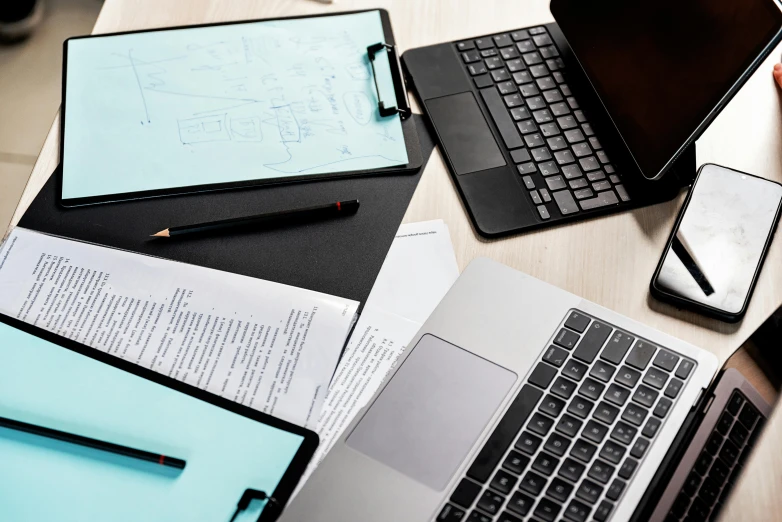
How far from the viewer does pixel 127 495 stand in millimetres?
555

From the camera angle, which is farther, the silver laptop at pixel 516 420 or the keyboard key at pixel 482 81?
the keyboard key at pixel 482 81

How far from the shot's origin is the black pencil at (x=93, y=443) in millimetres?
565

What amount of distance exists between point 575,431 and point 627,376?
2.7 inches

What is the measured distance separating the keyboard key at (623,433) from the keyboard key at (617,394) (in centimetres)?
2

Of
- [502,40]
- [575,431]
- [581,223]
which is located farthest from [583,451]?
[502,40]

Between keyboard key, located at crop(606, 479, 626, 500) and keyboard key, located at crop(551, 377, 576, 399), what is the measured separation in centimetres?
8

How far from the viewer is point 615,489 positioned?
528 millimetres

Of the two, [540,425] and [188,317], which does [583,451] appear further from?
[188,317]

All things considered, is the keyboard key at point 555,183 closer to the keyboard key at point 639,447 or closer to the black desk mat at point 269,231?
the black desk mat at point 269,231

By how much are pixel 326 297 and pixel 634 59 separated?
0.39 m

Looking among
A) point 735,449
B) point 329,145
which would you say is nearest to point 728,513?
point 735,449

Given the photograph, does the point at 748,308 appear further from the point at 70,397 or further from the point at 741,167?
the point at 70,397

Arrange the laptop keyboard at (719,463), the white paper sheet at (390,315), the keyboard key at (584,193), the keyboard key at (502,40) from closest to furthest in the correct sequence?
the laptop keyboard at (719,463)
the white paper sheet at (390,315)
the keyboard key at (584,193)
the keyboard key at (502,40)

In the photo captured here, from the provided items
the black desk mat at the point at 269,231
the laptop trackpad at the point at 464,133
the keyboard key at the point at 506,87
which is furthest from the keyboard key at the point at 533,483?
the keyboard key at the point at 506,87
